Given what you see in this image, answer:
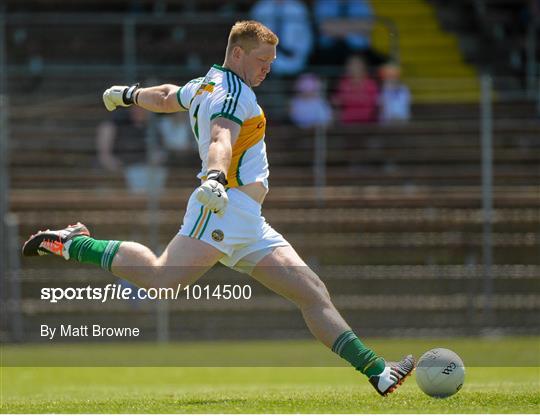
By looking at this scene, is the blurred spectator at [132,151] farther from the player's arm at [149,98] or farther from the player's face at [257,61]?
the player's face at [257,61]

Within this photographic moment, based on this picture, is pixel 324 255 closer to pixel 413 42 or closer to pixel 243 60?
pixel 413 42

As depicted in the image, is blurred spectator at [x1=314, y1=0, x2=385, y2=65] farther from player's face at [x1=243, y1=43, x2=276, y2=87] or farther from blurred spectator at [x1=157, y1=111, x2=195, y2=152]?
player's face at [x1=243, y1=43, x2=276, y2=87]

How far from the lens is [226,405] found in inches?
344

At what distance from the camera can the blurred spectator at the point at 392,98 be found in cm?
1991

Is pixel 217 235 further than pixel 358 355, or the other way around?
pixel 358 355

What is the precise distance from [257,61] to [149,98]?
102 cm

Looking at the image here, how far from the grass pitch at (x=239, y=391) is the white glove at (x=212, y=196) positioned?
127 cm

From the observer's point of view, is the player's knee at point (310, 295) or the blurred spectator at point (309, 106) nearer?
the player's knee at point (310, 295)

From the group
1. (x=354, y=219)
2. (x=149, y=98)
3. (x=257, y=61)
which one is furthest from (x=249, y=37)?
(x=354, y=219)

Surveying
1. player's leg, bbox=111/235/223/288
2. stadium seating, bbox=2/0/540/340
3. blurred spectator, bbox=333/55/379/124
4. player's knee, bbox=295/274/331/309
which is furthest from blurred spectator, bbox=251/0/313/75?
player's leg, bbox=111/235/223/288

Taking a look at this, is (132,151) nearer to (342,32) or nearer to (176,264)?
(342,32)

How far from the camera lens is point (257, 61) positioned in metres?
9.07

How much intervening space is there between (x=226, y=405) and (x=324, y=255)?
10483mm

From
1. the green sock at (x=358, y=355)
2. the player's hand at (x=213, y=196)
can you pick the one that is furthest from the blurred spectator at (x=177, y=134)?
the player's hand at (x=213, y=196)
